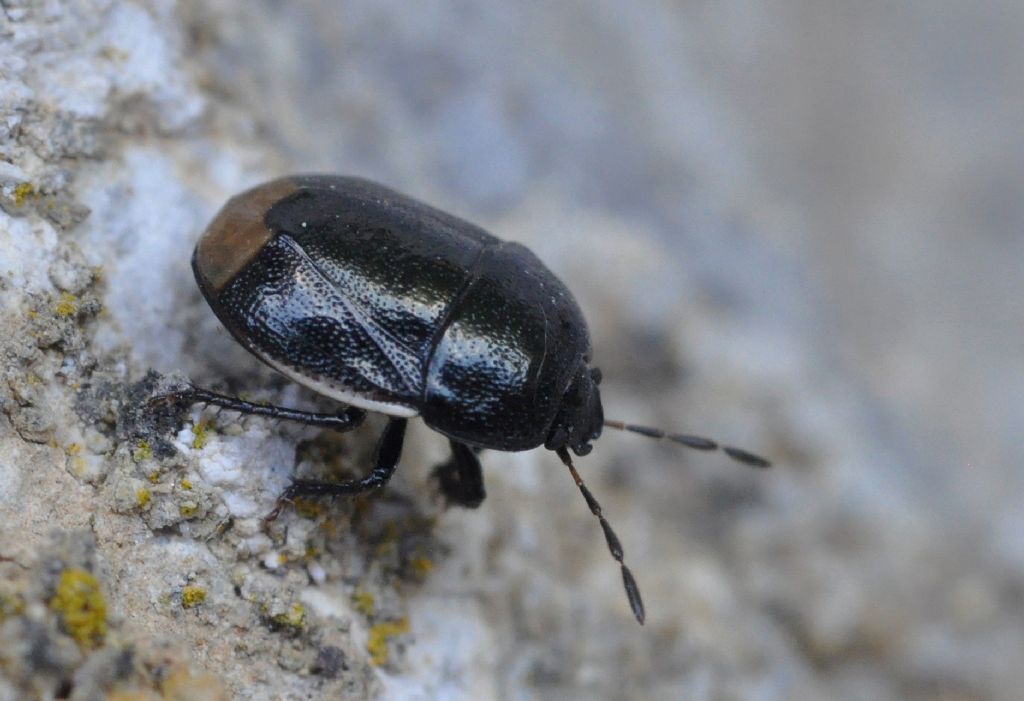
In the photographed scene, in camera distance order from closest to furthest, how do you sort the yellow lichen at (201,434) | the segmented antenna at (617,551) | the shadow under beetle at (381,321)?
1. the yellow lichen at (201,434)
2. the shadow under beetle at (381,321)
3. the segmented antenna at (617,551)

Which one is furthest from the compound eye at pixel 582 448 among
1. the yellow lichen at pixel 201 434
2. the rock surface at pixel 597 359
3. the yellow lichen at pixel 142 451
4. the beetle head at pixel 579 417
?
the yellow lichen at pixel 142 451

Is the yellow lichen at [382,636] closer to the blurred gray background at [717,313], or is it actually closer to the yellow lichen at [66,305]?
the blurred gray background at [717,313]

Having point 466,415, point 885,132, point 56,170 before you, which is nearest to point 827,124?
point 885,132

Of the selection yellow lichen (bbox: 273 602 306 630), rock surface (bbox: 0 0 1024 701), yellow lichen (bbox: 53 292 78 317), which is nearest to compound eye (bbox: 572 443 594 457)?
rock surface (bbox: 0 0 1024 701)

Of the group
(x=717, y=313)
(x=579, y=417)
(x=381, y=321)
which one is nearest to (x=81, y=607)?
(x=381, y=321)

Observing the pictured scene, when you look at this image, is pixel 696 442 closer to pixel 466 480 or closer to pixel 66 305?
pixel 466 480
